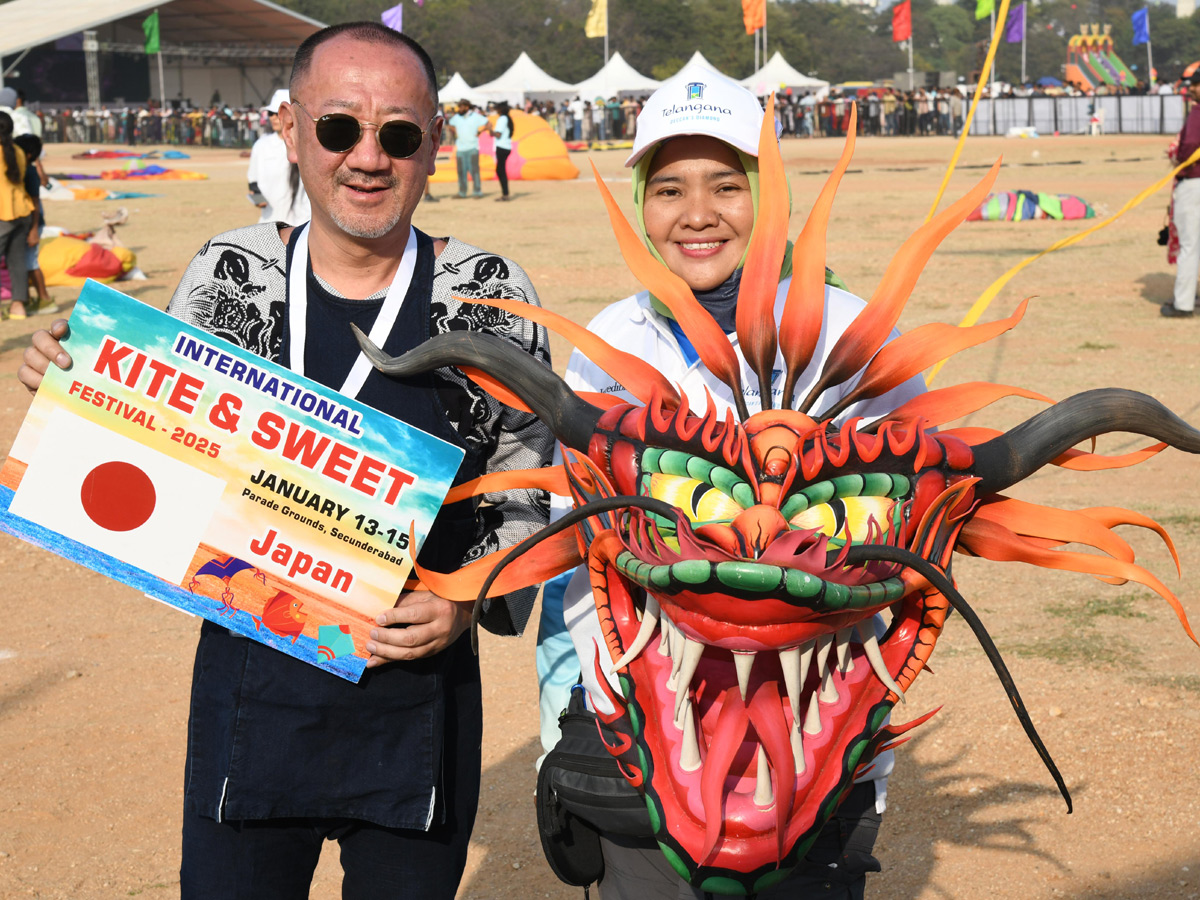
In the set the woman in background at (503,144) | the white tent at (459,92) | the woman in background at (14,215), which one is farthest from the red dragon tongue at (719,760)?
the white tent at (459,92)

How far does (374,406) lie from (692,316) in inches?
26.8

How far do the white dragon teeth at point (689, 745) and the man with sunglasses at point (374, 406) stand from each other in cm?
63

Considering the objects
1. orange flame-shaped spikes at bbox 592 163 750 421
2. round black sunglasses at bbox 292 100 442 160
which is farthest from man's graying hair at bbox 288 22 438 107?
orange flame-shaped spikes at bbox 592 163 750 421

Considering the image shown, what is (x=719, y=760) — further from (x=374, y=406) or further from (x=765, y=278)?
(x=374, y=406)

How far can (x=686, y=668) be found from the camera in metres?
1.91

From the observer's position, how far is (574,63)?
80375mm

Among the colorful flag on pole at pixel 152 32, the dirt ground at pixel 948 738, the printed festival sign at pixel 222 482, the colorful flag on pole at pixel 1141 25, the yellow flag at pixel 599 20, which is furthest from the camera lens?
the colorful flag on pole at pixel 152 32

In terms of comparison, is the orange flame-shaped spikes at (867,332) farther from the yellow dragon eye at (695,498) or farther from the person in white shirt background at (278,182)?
the person in white shirt background at (278,182)

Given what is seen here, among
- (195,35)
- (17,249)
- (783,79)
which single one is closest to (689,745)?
(17,249)

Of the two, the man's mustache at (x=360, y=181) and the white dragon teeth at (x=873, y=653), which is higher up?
the man's mustache at (x=360, y=181)

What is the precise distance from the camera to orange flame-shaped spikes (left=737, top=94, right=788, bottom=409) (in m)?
2.11

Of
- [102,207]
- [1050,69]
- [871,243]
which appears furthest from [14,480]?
[1050,69]

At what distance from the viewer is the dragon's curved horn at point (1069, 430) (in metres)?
1.92

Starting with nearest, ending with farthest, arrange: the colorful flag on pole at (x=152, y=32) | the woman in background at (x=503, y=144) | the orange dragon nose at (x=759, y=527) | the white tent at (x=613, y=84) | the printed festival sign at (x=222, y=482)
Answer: the orange dragon nose at (x=759, y=527) < the printed festival sign at (x=222, y=482) < the woman in background at (x=503, y=144) < the white tent at (x=613, y=84) < the colorful flag on pole at (x=152, y=32)
